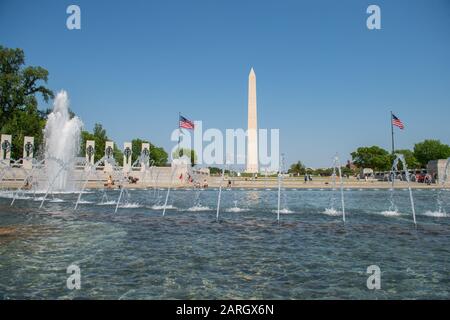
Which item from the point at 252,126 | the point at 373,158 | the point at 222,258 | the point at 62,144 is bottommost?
the point at 222,258

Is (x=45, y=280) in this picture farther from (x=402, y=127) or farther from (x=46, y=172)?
(x=402, y=127)

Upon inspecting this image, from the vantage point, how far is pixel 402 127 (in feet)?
133

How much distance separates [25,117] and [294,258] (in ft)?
189

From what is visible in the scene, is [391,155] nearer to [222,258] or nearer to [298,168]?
[298,168]

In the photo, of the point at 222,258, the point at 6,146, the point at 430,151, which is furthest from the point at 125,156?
the point at 430,151

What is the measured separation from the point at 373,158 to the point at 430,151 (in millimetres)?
16218

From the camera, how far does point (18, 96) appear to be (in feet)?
175

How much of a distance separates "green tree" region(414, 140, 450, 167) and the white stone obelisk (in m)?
62.2

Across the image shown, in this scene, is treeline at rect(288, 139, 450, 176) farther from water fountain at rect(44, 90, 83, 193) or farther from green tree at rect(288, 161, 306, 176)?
water fountain at rect(44, 90, 83, 193)

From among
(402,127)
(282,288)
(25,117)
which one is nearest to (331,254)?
(282,288)

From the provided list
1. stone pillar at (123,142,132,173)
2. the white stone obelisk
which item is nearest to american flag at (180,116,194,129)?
stone pillar at (123,142,132,173)

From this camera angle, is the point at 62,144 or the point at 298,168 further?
the point at 298,168

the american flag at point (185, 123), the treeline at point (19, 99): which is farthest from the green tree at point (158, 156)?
the american flag at point (185, 123)

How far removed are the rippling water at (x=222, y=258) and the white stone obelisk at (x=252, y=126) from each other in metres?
44.6
